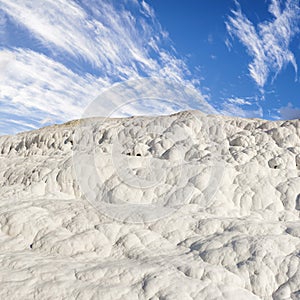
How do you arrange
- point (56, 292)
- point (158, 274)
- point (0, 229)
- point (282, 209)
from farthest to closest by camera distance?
point (282, 209) → point (0, 229) → point (158, 274) → point (56, 292)

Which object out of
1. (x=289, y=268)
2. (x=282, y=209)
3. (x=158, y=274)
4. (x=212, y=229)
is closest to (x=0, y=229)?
(x=158, y=274)

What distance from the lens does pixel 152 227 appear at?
9875 millimetres

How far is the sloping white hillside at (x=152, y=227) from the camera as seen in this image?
712 centimetres

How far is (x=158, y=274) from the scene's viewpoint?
7242 millimetres

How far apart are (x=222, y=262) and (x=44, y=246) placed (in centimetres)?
495

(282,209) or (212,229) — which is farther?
(282,209)

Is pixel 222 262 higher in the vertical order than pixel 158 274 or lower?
higher

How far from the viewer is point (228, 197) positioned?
1304 centimetres

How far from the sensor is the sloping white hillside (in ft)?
23.4

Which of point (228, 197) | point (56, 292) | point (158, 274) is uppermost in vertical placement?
point (228, 197)

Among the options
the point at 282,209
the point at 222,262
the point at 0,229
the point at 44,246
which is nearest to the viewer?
the point at 222,262

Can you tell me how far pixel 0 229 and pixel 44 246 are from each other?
5.95ft

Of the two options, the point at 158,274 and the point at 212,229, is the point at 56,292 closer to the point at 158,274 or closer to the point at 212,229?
the point at 158,274

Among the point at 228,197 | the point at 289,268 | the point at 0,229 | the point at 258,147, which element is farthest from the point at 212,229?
the point at 258,147
